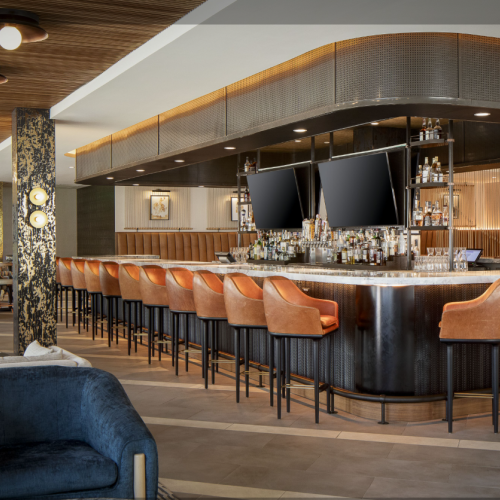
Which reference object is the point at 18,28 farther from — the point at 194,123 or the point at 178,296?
the point at 194,123

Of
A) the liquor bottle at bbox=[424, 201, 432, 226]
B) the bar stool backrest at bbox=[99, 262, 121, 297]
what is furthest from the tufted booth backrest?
the liquor bottle at bbox=[424, 201, 432, 226]

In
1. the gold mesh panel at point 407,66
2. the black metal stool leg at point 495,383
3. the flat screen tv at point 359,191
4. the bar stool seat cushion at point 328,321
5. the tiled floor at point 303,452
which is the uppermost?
the gold mesh panel at point 407,66

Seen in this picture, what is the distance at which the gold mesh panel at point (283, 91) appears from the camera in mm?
4988

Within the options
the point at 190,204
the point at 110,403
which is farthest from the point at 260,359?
Answer: the point at 190,204

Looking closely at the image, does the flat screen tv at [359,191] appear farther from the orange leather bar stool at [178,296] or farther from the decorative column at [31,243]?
the decorative column at [31,243]

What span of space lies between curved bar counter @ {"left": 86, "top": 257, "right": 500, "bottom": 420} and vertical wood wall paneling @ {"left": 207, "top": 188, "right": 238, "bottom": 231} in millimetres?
9447

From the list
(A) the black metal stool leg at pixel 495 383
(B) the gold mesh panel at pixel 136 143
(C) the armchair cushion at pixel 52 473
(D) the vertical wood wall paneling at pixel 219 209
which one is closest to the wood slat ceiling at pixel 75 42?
(B) the gold mesh panel at pixel 136 143

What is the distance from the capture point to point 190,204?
1394 centimetres

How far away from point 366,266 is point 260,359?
138 centimetres

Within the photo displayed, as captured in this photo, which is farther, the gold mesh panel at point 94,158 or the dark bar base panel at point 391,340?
the gold mesh panel at point 94,158

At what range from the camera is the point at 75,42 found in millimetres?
4949

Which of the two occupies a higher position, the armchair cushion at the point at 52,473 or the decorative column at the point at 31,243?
the decorative column at the point at 31,243

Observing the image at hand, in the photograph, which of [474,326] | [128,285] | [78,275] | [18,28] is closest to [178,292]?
[128,285]

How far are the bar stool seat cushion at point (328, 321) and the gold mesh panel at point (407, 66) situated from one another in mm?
1697
